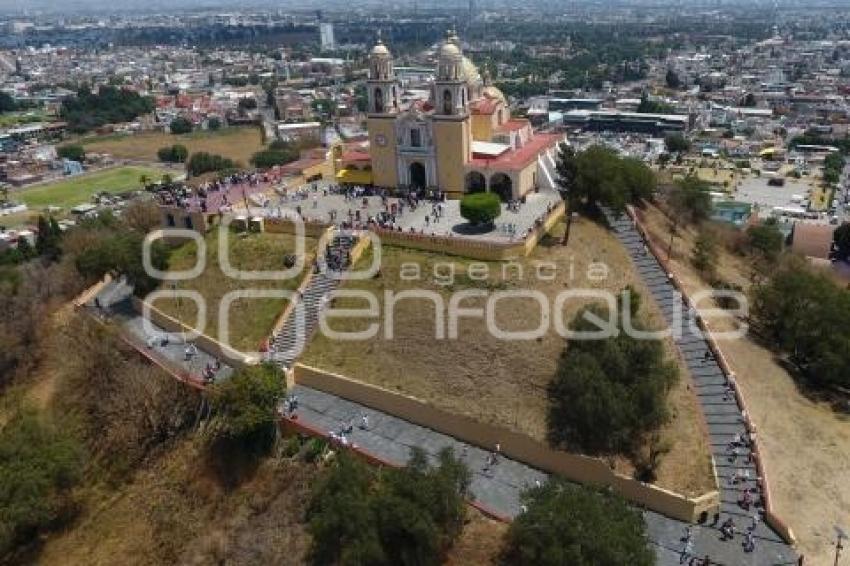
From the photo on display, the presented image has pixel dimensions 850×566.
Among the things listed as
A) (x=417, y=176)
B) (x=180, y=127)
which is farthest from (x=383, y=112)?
(x=180, y=127)

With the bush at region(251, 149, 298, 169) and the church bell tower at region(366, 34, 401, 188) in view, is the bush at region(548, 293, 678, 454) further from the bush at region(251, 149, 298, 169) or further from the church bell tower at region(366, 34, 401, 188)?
the bush at region(251, 149, 298, 169)

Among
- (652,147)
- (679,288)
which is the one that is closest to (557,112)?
(652,147)

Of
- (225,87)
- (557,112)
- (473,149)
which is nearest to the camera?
(473,149)

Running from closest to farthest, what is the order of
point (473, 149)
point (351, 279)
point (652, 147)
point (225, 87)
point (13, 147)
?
point (351, 279)
point (473, 149)
point (652, 147)
point (13, 147)
point (225, 87)

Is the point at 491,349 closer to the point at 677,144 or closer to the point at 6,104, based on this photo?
the point at 677,144

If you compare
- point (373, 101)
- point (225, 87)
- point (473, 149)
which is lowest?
point (225, 87)

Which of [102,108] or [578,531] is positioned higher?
[578,531]

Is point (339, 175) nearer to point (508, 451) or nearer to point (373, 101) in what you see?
point (373, 101)

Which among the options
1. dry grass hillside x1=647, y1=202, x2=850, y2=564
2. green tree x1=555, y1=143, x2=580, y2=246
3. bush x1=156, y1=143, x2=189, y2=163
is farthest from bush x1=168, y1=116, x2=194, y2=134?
dry grass hillside x1=647, y1=202, x2=850, y2=564

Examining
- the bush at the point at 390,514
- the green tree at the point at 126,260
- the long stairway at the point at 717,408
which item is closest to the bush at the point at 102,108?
the green tree at the point at 126,260
